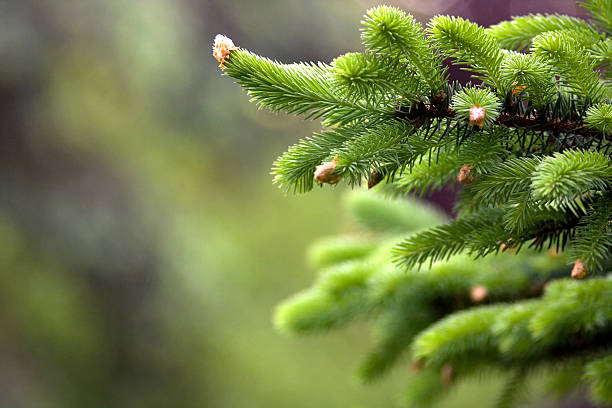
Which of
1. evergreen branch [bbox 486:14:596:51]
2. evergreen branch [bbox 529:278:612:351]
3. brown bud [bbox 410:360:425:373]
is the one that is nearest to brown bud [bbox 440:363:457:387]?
brown bud [bbox 410:360:425:373]

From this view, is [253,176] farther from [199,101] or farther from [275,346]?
[275,346]

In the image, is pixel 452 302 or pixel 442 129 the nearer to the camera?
pixel 442 129

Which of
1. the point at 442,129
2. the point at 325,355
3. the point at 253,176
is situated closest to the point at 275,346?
the point at 325,355

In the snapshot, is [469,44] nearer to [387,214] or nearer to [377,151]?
[377,151]

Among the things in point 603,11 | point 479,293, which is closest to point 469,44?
point 603,11

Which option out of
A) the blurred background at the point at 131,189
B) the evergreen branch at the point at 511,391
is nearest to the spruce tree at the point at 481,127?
the evergreen branch at the point at 511,391

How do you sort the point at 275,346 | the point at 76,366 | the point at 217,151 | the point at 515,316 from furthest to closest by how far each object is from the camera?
the point at 275,346, the point at 217,151, the point at 76,366, the point at 515,316

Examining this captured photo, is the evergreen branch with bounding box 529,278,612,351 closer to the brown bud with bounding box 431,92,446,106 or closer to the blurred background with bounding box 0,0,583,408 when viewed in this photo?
the brown bud with bounding box 431,92,446,106
